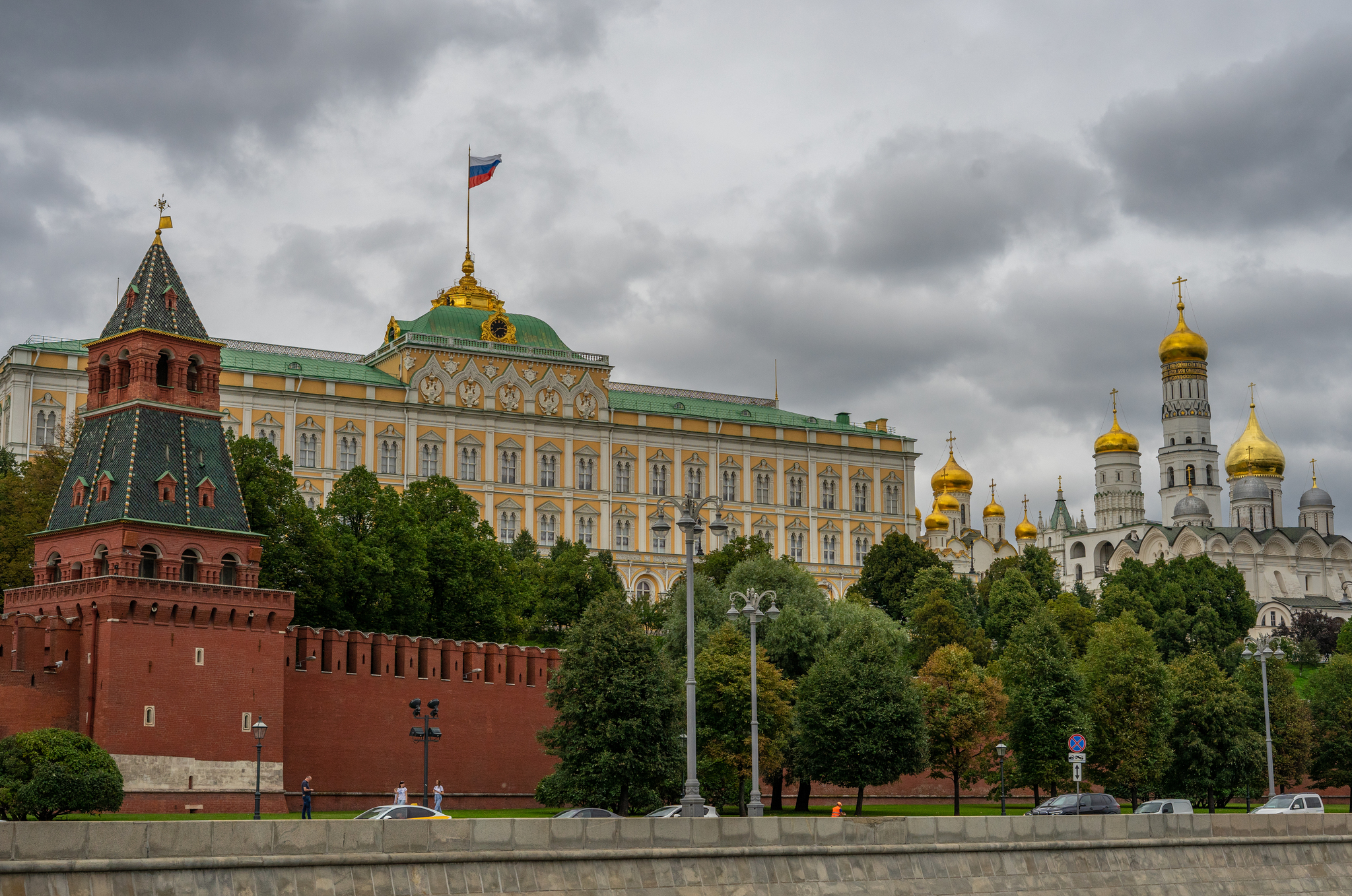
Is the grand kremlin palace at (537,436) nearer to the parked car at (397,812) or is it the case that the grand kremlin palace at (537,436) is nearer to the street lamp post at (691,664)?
the parked car at (397,812)

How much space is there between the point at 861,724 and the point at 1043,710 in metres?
8.13

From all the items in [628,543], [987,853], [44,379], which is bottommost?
[987,853]

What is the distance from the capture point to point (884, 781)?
62062 millimetres

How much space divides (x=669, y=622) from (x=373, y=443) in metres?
49.4

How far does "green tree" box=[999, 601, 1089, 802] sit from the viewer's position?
212ft

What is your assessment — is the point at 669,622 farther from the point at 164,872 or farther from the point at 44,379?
the point at 44,379

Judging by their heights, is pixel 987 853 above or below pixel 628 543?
below

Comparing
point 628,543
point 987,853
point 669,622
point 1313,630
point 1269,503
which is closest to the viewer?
point 987,853

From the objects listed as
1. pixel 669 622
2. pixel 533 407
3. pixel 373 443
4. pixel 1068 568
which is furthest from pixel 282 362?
pixel 1068 568

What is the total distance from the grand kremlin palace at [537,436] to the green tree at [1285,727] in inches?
2048

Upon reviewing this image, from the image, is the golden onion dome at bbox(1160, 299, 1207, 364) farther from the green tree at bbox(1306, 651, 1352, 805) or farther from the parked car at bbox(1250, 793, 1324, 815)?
the parked car at bbox(1250, 793, 1324, 815)

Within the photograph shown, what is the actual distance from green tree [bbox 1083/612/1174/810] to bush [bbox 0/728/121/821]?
3646 centimetres

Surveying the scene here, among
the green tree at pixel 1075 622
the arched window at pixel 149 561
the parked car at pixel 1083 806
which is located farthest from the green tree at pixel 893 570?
the arched window at pixel 149 561

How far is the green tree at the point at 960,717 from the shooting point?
67.0 meters
